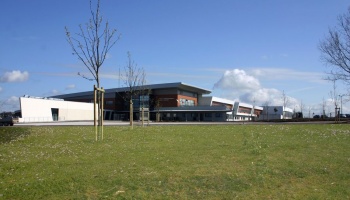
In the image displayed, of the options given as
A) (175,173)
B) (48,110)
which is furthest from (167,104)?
(175,173)

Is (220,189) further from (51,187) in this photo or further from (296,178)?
(51,187)

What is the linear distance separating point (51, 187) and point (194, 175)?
306 cm

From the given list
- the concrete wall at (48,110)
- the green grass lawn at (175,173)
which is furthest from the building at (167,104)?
the green grass lawn at (175,173)

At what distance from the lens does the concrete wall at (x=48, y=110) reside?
6769 centimetres

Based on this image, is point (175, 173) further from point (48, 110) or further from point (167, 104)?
point (167, 104)

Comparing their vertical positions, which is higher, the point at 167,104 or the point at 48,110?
the point at 167,104

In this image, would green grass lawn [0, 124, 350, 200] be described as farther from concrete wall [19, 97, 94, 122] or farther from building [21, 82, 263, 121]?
building [21, 82, 263, 121]

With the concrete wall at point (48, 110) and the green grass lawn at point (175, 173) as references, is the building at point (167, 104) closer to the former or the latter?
the concrete wall at point (48, 110)

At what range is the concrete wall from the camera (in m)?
67.7

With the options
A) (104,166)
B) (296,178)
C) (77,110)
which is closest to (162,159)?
(104,166)

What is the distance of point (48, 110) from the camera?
73812 millimetres

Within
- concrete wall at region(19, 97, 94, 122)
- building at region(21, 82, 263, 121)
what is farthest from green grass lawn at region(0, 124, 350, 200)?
building at region(21, 82, 263, 121)

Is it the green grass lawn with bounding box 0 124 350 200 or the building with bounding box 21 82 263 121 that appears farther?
the building with bounding box 21 82 263 121

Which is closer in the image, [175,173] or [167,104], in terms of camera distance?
[175,173]
